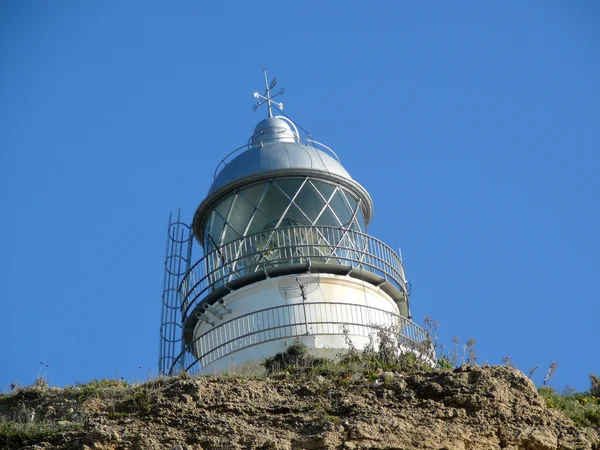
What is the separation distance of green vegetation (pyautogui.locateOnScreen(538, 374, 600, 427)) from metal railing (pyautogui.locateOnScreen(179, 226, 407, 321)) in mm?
5267

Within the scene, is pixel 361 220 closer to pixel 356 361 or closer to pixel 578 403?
pixel 356 361

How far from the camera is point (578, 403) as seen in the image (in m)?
17.7

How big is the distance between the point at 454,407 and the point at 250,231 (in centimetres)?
866

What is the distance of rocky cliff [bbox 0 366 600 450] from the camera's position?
15.0 metres

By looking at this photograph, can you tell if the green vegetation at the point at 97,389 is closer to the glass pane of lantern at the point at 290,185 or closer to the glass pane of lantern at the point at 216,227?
the glass pane of lantern at the point at 216,227

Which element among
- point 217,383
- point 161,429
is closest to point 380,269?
point 217,383

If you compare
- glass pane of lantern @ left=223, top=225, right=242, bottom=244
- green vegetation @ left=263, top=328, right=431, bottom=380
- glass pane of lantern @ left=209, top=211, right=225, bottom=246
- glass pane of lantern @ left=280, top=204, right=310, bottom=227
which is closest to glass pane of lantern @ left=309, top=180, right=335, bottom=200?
glass pane of lantern @ left=280, top=204, right=310, bottom=227

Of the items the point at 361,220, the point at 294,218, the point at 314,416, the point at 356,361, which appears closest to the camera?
the point at 314,416

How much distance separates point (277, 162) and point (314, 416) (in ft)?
29.6

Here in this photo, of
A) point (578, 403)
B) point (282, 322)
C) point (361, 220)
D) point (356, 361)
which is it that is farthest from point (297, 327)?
point (578, 403)

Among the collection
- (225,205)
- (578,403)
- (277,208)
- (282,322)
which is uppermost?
Answer: (225,205)

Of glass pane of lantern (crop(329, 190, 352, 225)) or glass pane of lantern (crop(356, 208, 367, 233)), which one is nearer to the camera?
glass pane of lantern (crop(329, 190, 352, 225))

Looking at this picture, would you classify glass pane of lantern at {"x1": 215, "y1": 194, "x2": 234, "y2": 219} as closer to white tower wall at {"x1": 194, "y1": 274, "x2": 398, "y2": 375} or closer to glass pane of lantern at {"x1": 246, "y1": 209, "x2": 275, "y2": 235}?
glass pane of lantern at {"x1": 246, "y1": 209, "x2": 275, "y2": 235}

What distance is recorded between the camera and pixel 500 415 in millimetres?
15781
